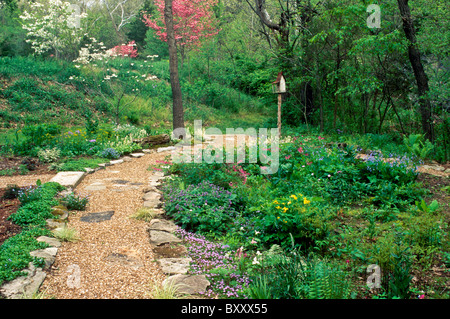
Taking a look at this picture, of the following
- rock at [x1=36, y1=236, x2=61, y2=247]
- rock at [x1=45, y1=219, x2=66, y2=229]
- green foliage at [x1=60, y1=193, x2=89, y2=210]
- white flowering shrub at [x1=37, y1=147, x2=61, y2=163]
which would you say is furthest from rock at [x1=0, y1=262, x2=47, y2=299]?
white flowering shrub at [x1=37, y1=147, x2=61, y2=163]

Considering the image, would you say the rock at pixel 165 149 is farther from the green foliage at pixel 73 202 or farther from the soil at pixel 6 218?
the soil at pixel 6 218

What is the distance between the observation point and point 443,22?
7.44 meters

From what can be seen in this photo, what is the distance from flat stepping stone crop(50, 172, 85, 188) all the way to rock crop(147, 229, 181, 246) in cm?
216

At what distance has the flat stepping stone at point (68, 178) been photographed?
5.25 metres

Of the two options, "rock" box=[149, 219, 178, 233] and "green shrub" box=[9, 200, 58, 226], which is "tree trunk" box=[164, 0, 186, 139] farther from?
"green shrub" box=[9, 200, 58, 226]

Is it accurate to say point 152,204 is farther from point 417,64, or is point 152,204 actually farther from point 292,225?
point 417,64

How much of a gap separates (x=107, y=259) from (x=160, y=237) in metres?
0.66

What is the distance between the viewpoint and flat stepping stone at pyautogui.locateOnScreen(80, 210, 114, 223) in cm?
409

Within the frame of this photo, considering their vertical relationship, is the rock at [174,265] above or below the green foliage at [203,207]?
below

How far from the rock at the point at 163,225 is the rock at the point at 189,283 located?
1.05 metres

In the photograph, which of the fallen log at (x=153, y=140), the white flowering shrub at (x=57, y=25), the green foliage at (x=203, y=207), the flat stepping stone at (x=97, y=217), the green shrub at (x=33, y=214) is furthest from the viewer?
the white flowering shrub at (x=57, y=25)

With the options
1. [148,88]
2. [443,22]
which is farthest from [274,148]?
[148,88]

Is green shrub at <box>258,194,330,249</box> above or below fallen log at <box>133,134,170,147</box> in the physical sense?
A: below

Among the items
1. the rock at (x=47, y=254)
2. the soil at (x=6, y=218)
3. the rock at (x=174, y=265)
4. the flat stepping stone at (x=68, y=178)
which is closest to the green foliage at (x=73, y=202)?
the soil at (x=6, y=218)
